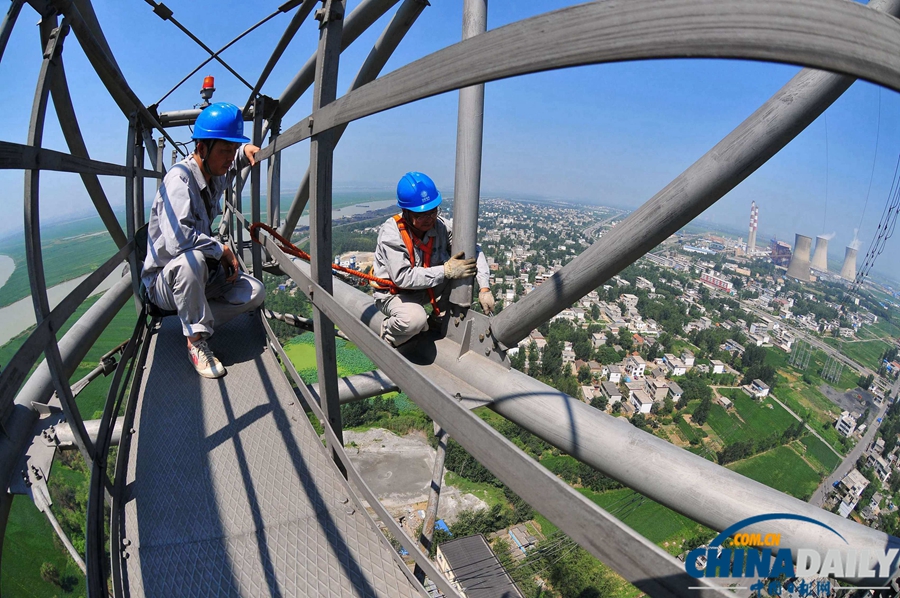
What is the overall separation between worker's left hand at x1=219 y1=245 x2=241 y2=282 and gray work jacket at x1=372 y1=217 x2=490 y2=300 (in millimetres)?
1264

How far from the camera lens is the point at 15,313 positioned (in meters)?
2.29

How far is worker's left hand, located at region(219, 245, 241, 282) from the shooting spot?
3555 mm

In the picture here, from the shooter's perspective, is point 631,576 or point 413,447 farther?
point 413,447

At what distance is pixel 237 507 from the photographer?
7.62 feet

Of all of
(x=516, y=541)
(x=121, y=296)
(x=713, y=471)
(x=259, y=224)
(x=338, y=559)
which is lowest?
(x=516, y=541)

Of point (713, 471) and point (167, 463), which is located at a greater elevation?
point (713, 471)

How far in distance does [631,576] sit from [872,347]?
232 cm

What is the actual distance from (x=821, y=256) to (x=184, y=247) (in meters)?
3.78

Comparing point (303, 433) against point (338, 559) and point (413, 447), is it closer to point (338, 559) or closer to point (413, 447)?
point (338, 559)

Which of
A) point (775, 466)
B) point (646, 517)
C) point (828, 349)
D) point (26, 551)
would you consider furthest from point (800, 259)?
point (646, 517)

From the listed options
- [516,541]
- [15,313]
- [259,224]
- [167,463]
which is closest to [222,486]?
[167,463]

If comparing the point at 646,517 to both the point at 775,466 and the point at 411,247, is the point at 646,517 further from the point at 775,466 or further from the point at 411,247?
the point at 411,247

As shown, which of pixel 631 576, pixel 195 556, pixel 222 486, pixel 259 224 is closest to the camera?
pixel 631 576

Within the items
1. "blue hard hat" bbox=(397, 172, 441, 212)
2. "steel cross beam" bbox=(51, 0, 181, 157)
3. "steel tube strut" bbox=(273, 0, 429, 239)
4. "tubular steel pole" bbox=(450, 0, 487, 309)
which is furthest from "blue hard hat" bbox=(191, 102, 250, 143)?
"tubular steel pole" bbox=(450, 0, 487, 309)
